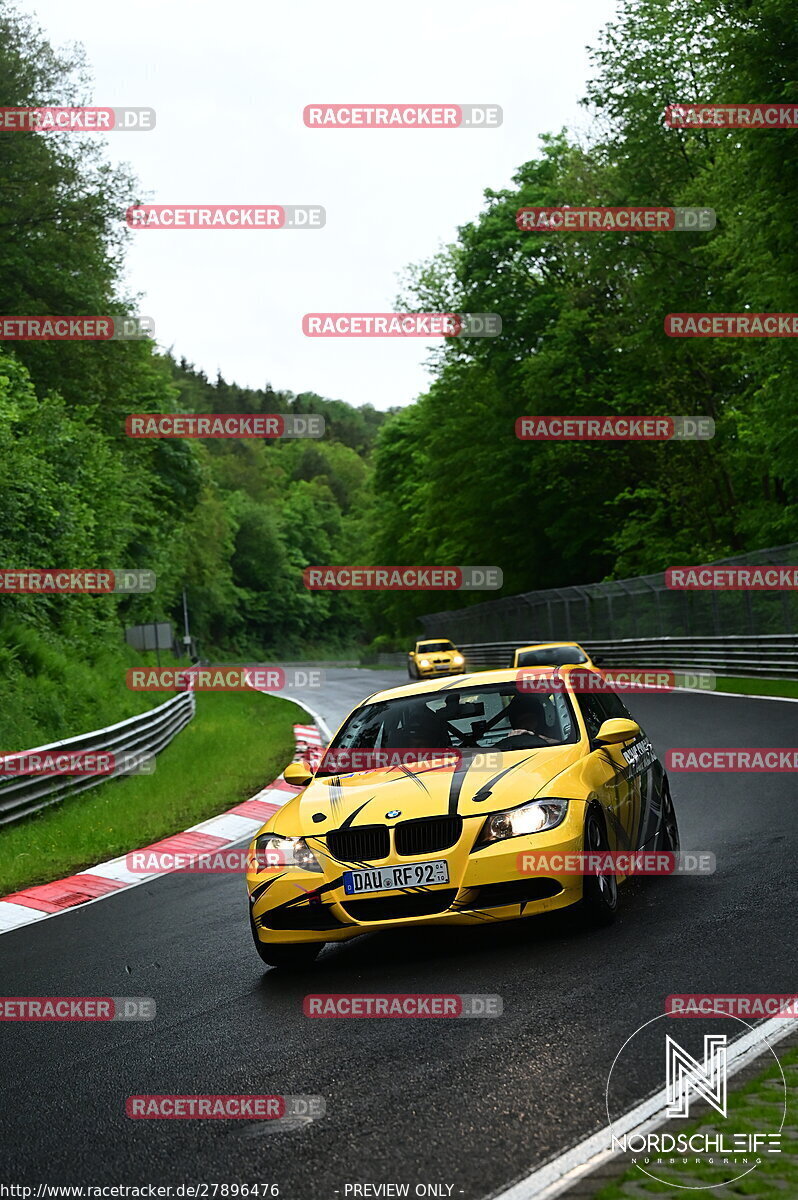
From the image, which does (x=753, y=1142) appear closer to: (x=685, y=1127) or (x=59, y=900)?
(x=685, y=1127)

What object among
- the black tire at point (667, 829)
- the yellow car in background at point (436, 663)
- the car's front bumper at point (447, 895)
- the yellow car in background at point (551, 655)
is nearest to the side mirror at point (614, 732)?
the car's front bumper at point (447, 895)

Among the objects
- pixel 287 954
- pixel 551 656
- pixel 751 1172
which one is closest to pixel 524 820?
pixel 287 954

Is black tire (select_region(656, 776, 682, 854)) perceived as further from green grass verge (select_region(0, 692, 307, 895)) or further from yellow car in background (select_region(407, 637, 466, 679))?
yellow car in background (select_region(407, 637, 466, 679))

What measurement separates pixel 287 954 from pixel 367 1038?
1.59 metres

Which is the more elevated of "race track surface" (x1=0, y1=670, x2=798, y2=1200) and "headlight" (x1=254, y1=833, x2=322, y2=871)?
"headlight" (x1=254, y1=833, x2=322, y2=871)

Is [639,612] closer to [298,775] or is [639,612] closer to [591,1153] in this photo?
[298,775]

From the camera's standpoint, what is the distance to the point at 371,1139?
4.40 meters

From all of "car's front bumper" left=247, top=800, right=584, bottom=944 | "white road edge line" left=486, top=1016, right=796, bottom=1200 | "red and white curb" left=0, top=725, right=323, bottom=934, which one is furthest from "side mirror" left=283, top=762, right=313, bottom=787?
"white road edge line" left=486, top=1016, right=796, bottom=1200

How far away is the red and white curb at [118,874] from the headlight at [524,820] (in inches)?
177

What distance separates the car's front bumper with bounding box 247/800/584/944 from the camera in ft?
22.4

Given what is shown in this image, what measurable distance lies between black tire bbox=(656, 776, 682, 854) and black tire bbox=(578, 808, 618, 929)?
5.06 ft

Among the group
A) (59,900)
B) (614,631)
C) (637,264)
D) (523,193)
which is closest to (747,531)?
(614,631)

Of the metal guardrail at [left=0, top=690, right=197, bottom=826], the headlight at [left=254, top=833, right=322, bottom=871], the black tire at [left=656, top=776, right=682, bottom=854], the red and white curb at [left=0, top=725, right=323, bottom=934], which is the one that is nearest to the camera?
the headlight at [left=254, top=833, right=322, bottom=871]

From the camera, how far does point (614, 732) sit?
7957mm
